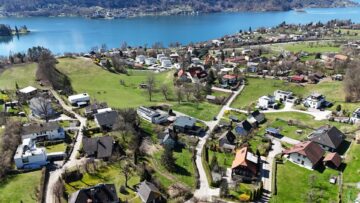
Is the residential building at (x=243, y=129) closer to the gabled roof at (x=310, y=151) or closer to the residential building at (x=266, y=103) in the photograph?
the gabled roof at (x=310, y=151)

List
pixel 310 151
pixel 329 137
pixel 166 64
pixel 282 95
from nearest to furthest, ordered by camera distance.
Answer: pixel 310 151 < pixel 329 137 < pixel 282 95 < pixel 166 64

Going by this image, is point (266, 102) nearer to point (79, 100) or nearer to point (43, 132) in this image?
point (79, 100)

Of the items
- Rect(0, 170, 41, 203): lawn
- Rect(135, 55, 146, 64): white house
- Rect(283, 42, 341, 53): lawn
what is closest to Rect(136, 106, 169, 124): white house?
Rect(0, 170, 41, 203): lawn

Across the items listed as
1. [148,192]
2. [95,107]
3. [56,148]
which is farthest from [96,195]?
[95,107]

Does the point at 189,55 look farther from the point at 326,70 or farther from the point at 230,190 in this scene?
the point at 230,190

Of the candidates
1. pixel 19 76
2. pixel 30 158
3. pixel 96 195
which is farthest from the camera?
pixel 19 76

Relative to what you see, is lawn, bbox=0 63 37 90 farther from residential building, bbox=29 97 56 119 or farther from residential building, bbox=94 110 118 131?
residential building, bbox=94 110 118 131
